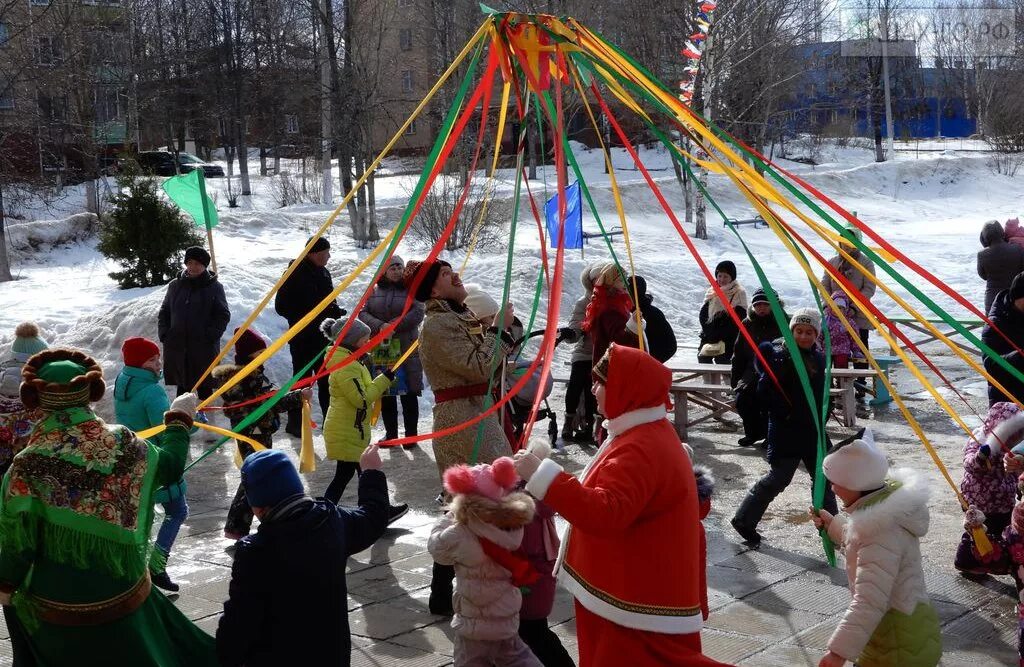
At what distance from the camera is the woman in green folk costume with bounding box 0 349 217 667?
4047mm

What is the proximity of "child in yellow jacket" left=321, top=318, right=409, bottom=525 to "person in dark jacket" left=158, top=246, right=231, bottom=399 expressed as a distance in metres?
2.73

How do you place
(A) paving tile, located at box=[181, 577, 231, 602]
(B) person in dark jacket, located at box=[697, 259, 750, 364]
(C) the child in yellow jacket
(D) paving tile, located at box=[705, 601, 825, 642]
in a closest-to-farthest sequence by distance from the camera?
(D) paving tile, located at box=[705, 601, 825, 642], (A) paving tile, located at box=[181, 577, 231, 602], (C) the child in yellow jacket, (B) person in dark jacket, located at box=[697, 259, 750, 364]

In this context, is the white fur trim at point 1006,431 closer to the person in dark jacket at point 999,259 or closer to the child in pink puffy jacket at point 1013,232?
the person in dark jacket at point 999,259

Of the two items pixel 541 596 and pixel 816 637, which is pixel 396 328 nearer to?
pixel 816 637

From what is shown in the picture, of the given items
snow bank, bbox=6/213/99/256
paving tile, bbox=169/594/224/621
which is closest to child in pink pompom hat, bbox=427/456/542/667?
paving tile, bbox=169/594/224/621

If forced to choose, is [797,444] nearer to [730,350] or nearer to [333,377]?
[333,377]

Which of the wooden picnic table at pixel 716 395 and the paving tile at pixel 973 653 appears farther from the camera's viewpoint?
the wooden picnic table at pixel 716 395

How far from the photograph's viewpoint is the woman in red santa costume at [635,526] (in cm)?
375

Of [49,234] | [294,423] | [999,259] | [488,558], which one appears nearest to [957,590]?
[488,558]

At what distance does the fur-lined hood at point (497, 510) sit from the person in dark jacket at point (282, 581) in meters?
0.69

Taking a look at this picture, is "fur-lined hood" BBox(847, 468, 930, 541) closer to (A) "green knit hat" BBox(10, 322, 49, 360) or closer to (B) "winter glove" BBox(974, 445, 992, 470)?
(B) "winter glove" BBox(974, 445, 992, 470)

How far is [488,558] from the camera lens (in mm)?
4508

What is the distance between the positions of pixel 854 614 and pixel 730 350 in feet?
25.4

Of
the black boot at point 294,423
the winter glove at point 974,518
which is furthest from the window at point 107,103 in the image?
the winter glove at point 974,518
